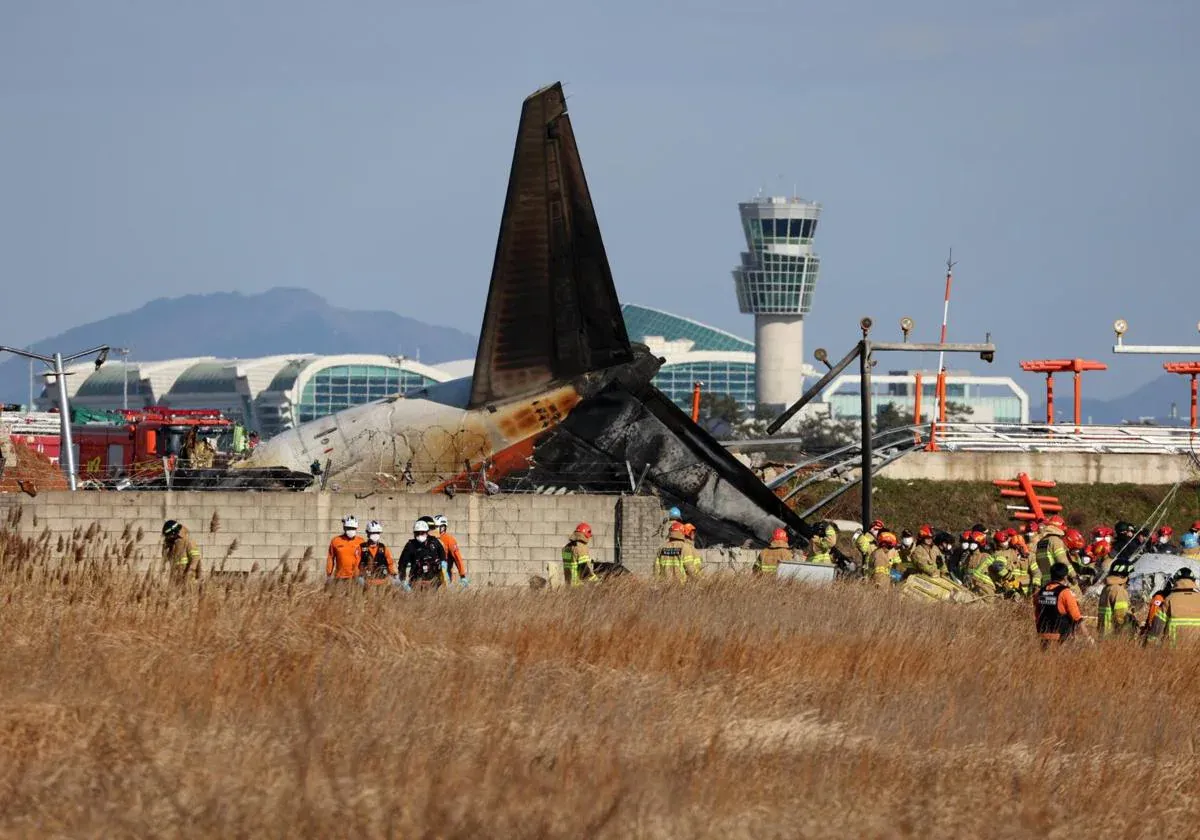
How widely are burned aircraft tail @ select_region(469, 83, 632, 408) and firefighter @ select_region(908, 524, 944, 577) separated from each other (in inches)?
250

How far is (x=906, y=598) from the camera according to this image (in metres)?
26.1

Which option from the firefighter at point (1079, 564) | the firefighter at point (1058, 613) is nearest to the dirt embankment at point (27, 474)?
the firefighter at point (1079, 564)

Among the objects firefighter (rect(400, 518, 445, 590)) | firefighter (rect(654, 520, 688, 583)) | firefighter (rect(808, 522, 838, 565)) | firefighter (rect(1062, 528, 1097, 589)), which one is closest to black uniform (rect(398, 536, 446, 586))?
firefighter (rect(400, 518, 445, 590))

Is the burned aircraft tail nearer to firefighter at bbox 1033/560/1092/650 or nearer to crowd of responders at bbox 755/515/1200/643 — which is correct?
crowd of responders at bbox 755/515/1200/643

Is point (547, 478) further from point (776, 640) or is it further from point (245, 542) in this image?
point (776, 640)

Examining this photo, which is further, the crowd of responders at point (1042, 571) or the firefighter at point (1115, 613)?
the firefighter at point (1115, 613)

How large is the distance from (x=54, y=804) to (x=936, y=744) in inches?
295

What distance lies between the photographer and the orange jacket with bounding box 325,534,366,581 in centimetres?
2309

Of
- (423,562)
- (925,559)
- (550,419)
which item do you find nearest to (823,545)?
(925,559)

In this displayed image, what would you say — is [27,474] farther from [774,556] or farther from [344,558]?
[344,558]

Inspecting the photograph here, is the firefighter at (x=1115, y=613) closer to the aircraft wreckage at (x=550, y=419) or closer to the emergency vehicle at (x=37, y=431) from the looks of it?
the aircraft wreckage at (x=550, y=419)

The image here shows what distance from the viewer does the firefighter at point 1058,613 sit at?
20.5 m

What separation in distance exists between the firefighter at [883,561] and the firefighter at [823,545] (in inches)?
34.9

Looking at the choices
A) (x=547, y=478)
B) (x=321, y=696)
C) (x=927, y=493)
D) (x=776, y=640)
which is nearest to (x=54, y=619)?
(x=321, y=696)
